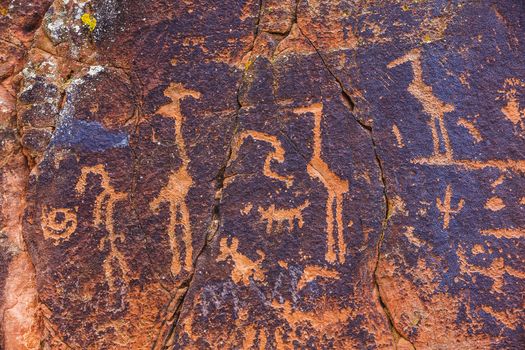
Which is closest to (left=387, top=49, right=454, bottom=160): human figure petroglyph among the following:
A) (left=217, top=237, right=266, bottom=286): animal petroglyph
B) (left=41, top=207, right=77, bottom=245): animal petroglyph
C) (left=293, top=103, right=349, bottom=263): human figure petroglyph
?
(left=293, top=103, right=349, bottom=263): human figure petroglyph

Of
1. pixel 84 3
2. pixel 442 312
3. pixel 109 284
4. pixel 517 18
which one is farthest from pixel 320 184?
pixel 84 3

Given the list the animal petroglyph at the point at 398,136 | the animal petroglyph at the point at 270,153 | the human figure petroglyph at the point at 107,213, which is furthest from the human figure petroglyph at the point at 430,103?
the human figure petroglyph at the point at 107,213

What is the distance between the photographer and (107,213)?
220 cm

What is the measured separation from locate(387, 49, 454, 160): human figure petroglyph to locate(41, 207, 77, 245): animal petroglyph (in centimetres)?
159

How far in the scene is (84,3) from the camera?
93.4 inches

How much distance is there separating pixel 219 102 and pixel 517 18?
1470mm

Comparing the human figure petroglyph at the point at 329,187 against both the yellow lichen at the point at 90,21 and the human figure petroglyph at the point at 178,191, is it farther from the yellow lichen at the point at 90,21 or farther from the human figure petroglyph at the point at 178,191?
the yellow lichen at the point at 90,21

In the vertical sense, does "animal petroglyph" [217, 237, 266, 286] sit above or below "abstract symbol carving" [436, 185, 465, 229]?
below

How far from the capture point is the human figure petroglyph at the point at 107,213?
2.16 metres

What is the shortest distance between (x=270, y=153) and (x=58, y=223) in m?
0.98

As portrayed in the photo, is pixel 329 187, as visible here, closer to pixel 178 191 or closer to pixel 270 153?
pixel 270 153

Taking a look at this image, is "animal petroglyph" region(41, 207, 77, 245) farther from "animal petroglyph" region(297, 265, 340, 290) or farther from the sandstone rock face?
"animal petroglyph" region(297, 265, 340, 290)

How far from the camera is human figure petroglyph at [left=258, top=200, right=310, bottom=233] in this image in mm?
2197

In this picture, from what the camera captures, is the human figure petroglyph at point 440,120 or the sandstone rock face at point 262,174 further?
the human figure petroglyph at point 440,120
